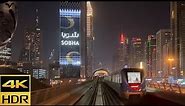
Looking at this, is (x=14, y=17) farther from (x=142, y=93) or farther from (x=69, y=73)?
(x=69, y=73)

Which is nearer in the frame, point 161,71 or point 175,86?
point 175,86

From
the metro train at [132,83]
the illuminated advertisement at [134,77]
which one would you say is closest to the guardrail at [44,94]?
the metro train at [132,83]

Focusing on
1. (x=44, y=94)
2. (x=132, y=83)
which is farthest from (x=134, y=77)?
(x=44, y=94)

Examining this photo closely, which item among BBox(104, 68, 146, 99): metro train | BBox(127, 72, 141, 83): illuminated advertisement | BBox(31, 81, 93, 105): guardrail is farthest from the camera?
BBox(127, 72, 141, 83): illuminated advertisement

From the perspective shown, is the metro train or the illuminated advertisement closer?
the metro train

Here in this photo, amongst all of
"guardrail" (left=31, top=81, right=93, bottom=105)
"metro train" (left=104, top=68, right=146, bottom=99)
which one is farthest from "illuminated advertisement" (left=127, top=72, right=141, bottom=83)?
"guardrail" (left=31, top=81, right=93, bottom=105)

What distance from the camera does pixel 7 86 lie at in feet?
68.9

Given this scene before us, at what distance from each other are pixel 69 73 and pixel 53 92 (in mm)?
154054

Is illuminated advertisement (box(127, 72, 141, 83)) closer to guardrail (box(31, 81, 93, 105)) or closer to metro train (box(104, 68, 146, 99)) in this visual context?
metro train (box(104, 68, 146, 99))

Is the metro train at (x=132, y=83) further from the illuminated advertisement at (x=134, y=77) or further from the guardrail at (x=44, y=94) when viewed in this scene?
the guardrail at (x=44, y=94)

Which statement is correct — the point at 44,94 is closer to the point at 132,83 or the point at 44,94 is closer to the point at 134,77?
the point at 132,83

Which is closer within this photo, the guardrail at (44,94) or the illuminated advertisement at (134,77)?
the guardrail at (44,94)

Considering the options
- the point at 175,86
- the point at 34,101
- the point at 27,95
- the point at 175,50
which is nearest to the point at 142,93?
the point at 175,86

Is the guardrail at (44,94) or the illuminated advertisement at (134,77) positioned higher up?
the illuminated advertisement at (134,77)
